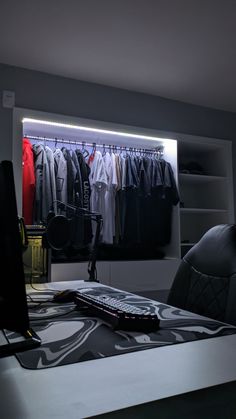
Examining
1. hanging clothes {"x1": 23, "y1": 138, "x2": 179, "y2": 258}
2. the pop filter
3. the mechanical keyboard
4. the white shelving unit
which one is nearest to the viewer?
the mechanical keyboard

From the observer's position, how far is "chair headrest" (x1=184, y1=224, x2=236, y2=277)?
137 centimetres

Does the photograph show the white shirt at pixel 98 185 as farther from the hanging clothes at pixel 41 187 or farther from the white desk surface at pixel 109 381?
the white desk surface at pixel 109 381

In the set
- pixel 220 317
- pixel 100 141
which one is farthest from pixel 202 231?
pixel 220 317

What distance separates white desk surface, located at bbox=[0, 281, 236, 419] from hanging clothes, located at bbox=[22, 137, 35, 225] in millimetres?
2208

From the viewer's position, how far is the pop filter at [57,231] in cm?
170

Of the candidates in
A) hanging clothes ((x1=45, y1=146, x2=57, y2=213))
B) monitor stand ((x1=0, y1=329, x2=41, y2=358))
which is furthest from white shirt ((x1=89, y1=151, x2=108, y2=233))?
monitor stand ((x1=0, y1=329, x2=41, y2=358))

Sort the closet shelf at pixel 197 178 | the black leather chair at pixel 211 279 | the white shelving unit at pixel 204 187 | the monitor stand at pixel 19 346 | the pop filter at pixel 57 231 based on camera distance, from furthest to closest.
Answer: the white shelving unit at pixel 204 187 → the closet shelf at pixel 197 178 → the pop filter at pixel 57 231 → the black leather chair at pixel 211 279 → the monitor stand at pixel 19 346

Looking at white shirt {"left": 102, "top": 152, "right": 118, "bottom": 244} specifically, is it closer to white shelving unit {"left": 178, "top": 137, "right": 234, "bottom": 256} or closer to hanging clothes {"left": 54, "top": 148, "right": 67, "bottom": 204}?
hanging clothes {"left": 54, "top": 148, "right": 67, "bottom": 204}

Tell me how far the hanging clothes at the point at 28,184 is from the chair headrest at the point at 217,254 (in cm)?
167

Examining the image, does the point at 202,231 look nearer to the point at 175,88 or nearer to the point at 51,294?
the point at 175,88

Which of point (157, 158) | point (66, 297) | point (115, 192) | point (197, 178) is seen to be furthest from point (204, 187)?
point (66, 297)

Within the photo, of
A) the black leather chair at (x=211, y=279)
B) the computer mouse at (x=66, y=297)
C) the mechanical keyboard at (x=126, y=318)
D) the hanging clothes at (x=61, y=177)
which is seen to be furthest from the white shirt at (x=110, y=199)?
the mechanical keyboard at (x=126, y=318)

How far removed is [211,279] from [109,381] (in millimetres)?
888

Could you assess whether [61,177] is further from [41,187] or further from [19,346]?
[19,346]
